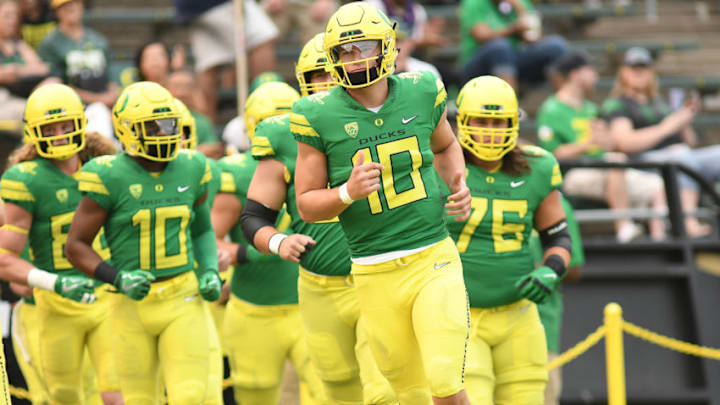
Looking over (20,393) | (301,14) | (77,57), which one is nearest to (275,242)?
(20,393)

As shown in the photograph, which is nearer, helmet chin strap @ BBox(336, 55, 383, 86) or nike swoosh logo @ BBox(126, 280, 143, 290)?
helmet chin strap @ BBox(336, 55, 383, 86)

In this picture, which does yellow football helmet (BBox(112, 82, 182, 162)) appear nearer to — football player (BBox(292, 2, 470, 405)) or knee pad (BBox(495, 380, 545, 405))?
football player (BBox(292, 2, 470, 405))

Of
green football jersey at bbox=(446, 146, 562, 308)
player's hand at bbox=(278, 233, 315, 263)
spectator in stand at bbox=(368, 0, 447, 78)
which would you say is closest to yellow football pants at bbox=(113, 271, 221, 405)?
player's hand at bbox=(278, 233, 315, 263)

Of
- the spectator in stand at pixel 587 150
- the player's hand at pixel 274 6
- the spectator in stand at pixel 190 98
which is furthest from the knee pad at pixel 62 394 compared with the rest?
the player's hand at pixel 274 6

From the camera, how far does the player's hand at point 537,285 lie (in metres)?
5.45

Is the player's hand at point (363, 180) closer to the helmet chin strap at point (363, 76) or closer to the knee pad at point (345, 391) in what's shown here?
the helmet chin strap at point (363, 76)

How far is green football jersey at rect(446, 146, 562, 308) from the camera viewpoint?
18.5 feet

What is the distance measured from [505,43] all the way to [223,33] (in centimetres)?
274

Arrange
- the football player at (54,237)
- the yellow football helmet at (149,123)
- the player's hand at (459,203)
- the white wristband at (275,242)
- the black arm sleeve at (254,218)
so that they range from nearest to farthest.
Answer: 1. the player's hand at (459,203)
2. the white wristband at (275,242)
3. the black arm sleeve at (254,218)
4. the yellow football helmet at (149,123)
5. the football player at (54,237)

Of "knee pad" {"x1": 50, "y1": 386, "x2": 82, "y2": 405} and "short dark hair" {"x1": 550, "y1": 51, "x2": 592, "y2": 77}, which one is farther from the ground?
"short dark hair" {"x1": 550, "y1": 51, "x2": 592, "y2": 77}

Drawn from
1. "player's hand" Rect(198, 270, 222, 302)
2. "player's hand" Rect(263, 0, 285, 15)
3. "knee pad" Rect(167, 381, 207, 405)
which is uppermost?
"player's hand" Rect(263, 0, 285, 15)

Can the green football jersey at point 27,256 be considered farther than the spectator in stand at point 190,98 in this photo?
No

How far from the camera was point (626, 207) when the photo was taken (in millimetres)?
9891

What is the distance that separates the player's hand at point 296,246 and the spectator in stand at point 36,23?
262 inches
